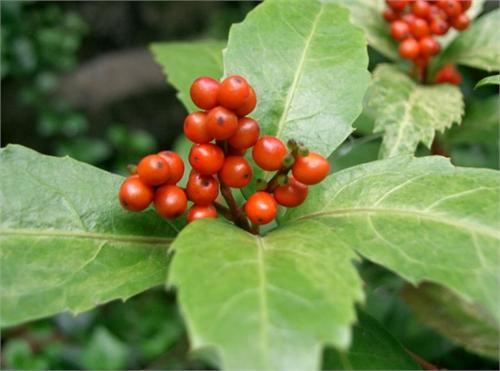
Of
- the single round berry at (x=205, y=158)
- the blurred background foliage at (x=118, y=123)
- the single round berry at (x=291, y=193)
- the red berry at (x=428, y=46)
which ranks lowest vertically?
the blurred background foliage at (x=118, y=123)

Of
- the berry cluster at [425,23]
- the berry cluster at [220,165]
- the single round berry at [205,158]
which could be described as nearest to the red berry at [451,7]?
the berry cluster at [425,23]

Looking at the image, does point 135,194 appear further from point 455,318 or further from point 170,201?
point 455,318

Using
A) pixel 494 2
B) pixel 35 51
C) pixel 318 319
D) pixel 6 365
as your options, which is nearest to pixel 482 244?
pixel 318 319

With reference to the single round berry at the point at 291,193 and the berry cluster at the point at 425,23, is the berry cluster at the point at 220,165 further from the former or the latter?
the berry cluster at the point at 425,23

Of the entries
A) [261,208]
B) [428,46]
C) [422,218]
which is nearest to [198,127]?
[261,208]

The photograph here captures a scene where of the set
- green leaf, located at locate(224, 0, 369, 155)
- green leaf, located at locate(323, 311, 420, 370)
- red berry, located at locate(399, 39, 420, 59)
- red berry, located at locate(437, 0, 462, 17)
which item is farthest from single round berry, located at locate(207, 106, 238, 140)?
red berry, located at locate(437, 0, 462, 17)

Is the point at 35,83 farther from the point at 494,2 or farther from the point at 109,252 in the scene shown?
the point at 109,252

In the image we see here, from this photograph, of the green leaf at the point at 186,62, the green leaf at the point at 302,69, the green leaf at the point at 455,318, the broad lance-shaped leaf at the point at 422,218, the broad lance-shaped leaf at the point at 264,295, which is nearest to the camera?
the broad lance-shaped leaf at the point at 264,295
